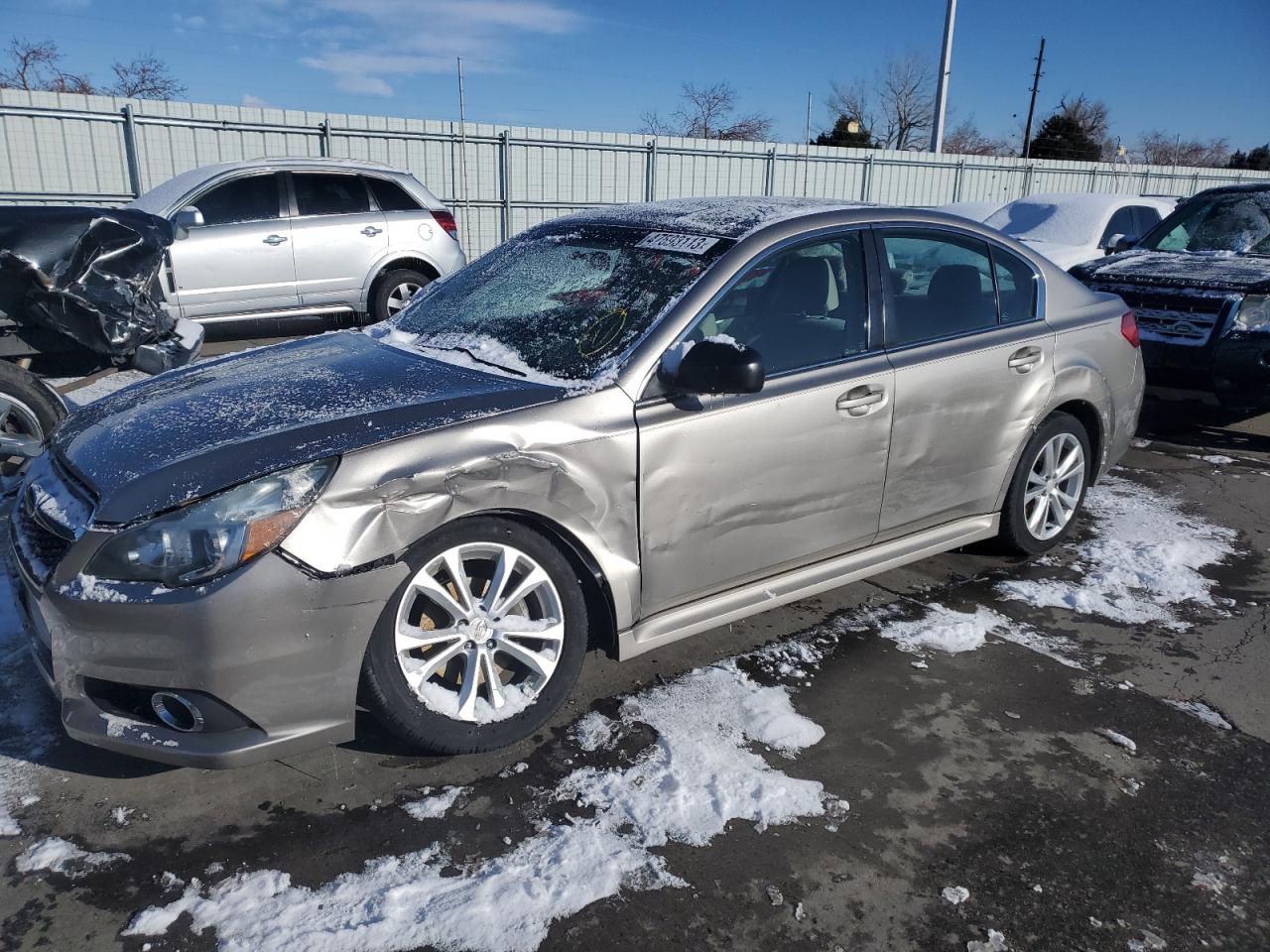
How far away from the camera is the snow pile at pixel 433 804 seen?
273cm

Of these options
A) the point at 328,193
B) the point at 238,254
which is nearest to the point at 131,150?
the point at 328,193

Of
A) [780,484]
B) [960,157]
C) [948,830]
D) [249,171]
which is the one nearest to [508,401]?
[780,484]

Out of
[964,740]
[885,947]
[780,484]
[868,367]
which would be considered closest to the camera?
[885,947]

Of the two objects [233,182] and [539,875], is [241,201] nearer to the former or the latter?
[233,182]

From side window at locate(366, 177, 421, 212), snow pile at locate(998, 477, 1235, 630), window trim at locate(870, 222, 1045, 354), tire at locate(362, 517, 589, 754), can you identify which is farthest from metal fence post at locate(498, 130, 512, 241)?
tire at locate(362, 517, 589, 754)

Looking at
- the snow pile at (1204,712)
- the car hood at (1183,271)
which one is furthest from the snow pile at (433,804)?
the car hood at (1183,271)

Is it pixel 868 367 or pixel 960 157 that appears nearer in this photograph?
pixel 868 367

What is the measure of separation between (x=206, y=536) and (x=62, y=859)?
93 centimetres

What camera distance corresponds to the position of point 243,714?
254 centimetres

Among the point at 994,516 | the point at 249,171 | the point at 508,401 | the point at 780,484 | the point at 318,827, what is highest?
the point at 249,171

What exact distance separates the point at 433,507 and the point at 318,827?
3.06 ft

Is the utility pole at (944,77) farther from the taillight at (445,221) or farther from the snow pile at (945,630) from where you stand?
the snow pile at (945,630)

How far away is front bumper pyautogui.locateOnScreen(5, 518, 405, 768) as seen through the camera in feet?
8.11

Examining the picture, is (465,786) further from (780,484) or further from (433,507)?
(780,484)
